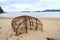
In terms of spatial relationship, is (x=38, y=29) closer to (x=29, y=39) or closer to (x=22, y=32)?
(x=22, y=32)

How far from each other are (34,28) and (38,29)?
1.75 feet

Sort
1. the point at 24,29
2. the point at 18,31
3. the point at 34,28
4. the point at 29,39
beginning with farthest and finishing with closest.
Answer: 1. the point at 34,28
2. the point at 24,29
3. the point at 18,31
4. the point at 29,39

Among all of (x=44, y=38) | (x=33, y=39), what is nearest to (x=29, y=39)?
(x=33, y=39)

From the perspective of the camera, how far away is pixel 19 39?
11.3m

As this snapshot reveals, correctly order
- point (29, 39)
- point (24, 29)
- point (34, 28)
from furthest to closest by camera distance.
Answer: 1. point (34, 28)
2. point (24, 29)
3. point (29, 39)

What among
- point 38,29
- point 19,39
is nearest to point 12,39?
point 19,39

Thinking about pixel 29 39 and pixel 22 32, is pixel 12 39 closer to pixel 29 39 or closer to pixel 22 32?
pixel 29 39

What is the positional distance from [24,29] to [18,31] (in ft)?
3.57

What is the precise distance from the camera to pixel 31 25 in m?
16.2

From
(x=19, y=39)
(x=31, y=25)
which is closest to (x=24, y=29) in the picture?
(x=31, y=25)

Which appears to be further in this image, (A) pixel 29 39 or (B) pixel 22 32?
(B) pixel 22 32

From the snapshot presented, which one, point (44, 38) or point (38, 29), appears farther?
point (38, 29)

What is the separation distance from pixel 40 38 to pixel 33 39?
0.61 m

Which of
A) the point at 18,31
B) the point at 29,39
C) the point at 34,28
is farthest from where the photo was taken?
the point at 34,28
